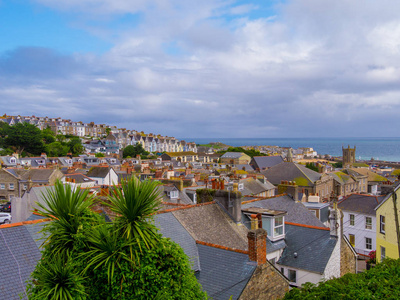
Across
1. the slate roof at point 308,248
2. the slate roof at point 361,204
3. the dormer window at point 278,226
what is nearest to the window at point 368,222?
the slate roof at point 361,204

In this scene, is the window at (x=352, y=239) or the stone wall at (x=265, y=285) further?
the window at (x=352, y=239)

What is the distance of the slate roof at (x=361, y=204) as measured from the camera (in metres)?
30.1

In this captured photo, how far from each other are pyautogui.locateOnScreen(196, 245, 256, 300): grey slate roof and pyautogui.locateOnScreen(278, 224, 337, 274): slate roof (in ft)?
14.8

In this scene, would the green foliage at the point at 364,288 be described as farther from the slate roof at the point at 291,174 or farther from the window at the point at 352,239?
the slate roof at the point at 291,174

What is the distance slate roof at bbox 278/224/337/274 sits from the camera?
576 inches

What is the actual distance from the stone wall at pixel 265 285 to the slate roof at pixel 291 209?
23.8ft

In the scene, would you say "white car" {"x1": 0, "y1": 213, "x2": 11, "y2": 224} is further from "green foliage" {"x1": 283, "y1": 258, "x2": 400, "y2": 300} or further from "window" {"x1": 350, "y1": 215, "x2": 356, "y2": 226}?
"window" {"x1": 350, "y1": 215, "x2": 356, "y2": 226}

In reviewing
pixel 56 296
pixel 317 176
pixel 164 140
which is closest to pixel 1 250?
pixel 56 296

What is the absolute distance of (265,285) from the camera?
11703mm

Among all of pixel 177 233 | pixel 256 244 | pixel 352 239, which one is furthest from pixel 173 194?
pixel 256 244

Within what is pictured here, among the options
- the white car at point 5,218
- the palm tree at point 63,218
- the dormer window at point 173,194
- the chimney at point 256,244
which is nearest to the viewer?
the palm tree at point 63,218

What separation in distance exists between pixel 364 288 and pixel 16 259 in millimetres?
10200

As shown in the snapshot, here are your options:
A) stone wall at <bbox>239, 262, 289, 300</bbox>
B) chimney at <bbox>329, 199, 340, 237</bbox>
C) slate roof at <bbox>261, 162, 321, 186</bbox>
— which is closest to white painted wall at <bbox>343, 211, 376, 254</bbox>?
chimney at <bbox>329, 199, 340, 237</bbox>

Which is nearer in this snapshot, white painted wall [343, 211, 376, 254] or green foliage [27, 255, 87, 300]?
green foliage [27, 255, 87, 300]
